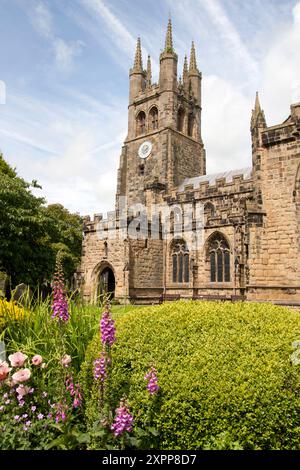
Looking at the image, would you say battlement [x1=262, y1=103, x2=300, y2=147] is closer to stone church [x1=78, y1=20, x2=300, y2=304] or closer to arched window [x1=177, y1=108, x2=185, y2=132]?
stone church [x1=78, y1=20, x2=300, y2=304]

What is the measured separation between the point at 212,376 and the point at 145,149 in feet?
106

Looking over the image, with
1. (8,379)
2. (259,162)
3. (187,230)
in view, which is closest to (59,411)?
(8,379)

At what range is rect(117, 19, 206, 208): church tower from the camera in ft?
107

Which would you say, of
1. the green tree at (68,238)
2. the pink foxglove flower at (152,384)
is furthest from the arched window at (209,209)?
the pink foxglove flower at (152,384)

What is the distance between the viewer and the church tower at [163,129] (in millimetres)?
32500

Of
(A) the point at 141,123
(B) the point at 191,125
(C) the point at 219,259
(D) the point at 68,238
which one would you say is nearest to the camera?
(C) the point at 219,259

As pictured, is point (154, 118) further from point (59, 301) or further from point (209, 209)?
point (59, 301)

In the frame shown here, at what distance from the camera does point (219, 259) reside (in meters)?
21.8

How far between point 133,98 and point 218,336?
36.3 meters

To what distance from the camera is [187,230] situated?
23531mm

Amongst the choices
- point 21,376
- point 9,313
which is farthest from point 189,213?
point 21,376

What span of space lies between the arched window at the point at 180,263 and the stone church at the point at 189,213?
0.07m

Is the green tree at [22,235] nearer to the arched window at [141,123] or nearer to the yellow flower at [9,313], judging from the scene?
the yellow flower at [9,313]
